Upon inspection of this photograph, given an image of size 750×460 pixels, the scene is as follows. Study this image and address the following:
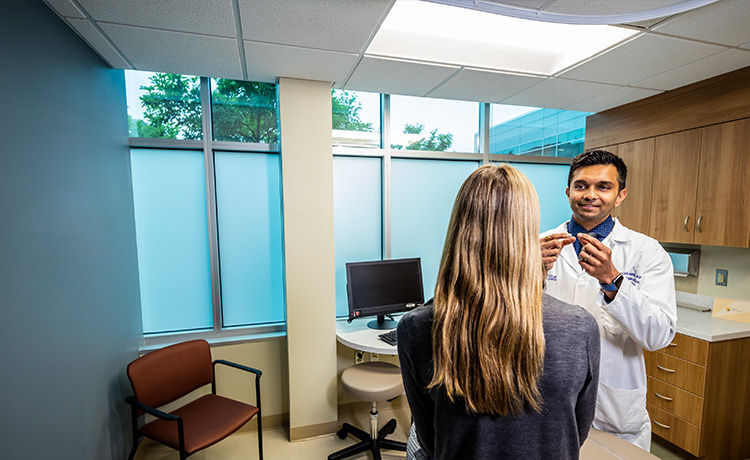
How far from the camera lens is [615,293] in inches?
46.1

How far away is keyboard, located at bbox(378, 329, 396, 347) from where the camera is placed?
82.1 inches

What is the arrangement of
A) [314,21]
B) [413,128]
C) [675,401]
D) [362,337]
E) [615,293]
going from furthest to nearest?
[413,128] → [362,337] → [675,401] → [314,21] → [615,293]

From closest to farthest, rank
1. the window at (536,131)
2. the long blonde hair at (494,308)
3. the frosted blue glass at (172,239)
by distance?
the long blonde hair at (494,308)
the frosted blue glass at (172,239)
the window at (536,131)

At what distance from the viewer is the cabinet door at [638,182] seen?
2.53 metres

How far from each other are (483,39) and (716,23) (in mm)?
1008

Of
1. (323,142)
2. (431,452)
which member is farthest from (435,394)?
(323,142)

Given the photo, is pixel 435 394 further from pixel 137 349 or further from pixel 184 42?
pixel 137 349

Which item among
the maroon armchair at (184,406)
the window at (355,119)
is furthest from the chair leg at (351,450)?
the window at (355,119)

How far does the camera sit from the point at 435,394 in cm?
72

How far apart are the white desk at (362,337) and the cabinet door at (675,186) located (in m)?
2.09

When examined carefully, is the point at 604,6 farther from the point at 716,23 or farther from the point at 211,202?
the point at 211,202

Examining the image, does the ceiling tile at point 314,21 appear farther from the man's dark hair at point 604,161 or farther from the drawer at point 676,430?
the drawer at point 676,430

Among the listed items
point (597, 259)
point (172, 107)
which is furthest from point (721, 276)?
point (172, 107)

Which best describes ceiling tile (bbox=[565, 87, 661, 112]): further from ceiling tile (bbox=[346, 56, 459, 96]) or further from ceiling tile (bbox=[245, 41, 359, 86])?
ceiling tile (bbox=[245, 41, 359, 86])
